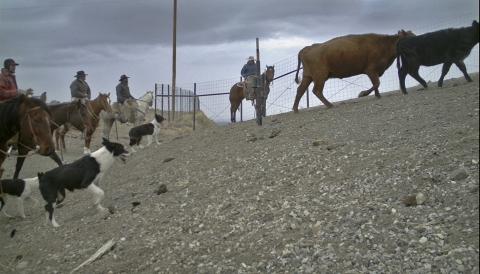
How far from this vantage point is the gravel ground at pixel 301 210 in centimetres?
399

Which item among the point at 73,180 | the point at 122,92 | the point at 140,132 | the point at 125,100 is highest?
the point at 122,92

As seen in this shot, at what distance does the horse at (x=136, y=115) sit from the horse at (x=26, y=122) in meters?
8.58

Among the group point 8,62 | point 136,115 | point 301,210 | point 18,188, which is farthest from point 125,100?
point 301,210

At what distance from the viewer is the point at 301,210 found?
4992 millimetres

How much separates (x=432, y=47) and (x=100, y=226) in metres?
8.71

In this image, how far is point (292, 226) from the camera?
15.3 feet

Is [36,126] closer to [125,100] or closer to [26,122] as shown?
[26,122]

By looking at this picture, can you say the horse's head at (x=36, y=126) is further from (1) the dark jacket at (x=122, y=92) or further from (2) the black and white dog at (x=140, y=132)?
(1) the dark jacket at (x=122, y=92)

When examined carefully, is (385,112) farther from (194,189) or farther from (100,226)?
(100,226)

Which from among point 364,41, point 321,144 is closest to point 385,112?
point 321,144

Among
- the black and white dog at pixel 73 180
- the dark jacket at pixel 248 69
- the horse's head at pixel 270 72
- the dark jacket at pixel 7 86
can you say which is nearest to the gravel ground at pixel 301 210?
the black and white dog at pixel 73 180

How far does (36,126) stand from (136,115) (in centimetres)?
959

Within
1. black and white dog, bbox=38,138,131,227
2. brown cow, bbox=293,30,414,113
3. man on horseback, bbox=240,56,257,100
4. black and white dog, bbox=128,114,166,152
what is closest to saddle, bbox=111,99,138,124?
black and white dog, bbox=128,114,166,152

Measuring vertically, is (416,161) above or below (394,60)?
below
